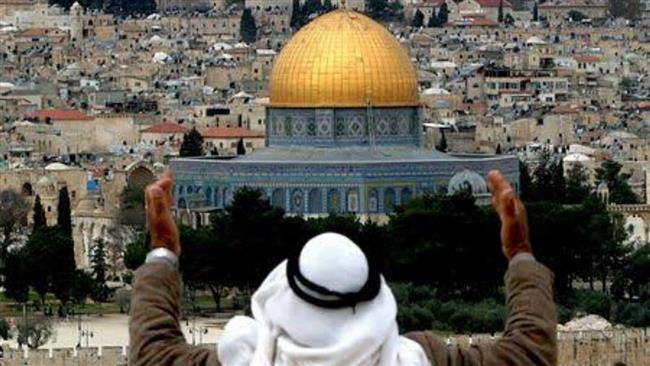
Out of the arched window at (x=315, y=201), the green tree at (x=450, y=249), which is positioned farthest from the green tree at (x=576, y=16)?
the green tree at (x=450, y=249)

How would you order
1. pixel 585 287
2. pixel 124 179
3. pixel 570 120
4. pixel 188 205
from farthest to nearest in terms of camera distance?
1. pixel 570 120
2. pixel 124 179
3. pixel 188 205
4. pixel 585 287

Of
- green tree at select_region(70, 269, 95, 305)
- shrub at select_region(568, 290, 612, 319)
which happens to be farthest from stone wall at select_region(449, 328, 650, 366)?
green tree at select_region(70, 269, 95, 305)

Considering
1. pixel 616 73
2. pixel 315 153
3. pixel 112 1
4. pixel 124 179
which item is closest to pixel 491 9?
pixel 112 1

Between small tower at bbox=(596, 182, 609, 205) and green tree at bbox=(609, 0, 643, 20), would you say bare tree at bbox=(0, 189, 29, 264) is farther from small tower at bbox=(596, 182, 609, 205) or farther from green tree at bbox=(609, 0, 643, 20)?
green tree at bbox=(609, 0, 643, 20)

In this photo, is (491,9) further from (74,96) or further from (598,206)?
(598,206)

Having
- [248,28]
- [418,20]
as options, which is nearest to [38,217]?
[248,28]

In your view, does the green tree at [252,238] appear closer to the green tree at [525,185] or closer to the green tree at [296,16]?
the green tree at [525,185]
